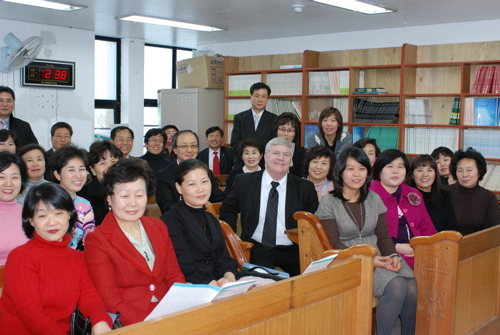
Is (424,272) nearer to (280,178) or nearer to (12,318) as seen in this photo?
(280,178)

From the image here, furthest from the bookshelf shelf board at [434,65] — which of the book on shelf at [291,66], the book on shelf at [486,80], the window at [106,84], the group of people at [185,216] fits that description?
the window at [106,84]

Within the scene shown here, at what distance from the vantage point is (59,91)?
333 inches

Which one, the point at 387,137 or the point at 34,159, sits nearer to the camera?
the point at 34,159

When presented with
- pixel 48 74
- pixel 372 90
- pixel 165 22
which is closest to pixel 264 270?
pixel 372 90

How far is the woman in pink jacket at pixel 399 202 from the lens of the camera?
12.4 feet

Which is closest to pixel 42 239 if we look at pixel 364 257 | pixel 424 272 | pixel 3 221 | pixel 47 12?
pixel 3 221

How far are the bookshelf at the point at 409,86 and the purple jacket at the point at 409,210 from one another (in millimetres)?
3344

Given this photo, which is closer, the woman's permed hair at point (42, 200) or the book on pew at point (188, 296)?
the book on pew at point (188, 296)

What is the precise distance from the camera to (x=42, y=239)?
7.52 ft

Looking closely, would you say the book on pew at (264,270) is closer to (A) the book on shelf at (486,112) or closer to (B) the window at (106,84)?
(A) the book on shelf at (486,112)

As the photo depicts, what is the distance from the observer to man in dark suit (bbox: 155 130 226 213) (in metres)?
4.34

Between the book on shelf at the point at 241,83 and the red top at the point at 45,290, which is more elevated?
the book on shelf at the point at 241,83

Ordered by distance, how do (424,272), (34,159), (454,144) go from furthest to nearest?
(454,144) < (34,159) < (424,272)

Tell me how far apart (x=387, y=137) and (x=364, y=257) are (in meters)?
5.13
